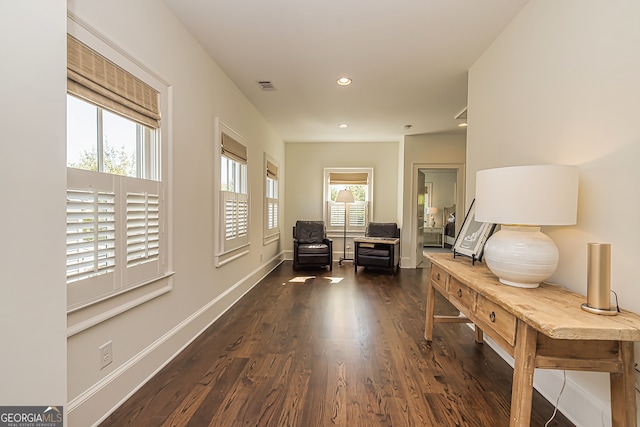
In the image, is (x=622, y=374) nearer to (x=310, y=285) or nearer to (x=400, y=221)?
(x=310, y=285)

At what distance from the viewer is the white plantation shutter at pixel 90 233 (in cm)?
141

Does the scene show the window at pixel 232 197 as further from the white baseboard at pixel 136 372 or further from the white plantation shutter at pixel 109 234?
the white plantation shutter at pixel 109 234

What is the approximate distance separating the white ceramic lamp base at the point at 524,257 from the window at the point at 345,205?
4880mm

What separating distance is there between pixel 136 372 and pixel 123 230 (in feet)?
3.01

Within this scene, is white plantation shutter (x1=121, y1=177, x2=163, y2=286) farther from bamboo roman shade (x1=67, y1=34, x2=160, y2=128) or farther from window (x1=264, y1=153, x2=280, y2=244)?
window (x1=264, y1=153, x2=280, y2=244)

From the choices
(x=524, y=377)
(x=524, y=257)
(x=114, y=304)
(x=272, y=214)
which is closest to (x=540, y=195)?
(x=524, y=257)

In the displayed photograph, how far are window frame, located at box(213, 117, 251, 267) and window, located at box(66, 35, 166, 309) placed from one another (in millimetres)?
915

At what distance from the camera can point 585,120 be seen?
1.55 meters

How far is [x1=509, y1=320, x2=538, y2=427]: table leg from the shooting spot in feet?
3.88

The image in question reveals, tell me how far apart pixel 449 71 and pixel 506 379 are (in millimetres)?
2835

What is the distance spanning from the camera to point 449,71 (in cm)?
304

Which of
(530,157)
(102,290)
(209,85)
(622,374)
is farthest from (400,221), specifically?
(102,290)

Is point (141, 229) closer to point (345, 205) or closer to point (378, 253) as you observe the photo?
point (378, 253)

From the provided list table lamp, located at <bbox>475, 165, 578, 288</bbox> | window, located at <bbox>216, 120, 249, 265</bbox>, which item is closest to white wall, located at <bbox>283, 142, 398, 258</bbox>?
window, located at <bbox>216, 120, 249, 265</bbox>
